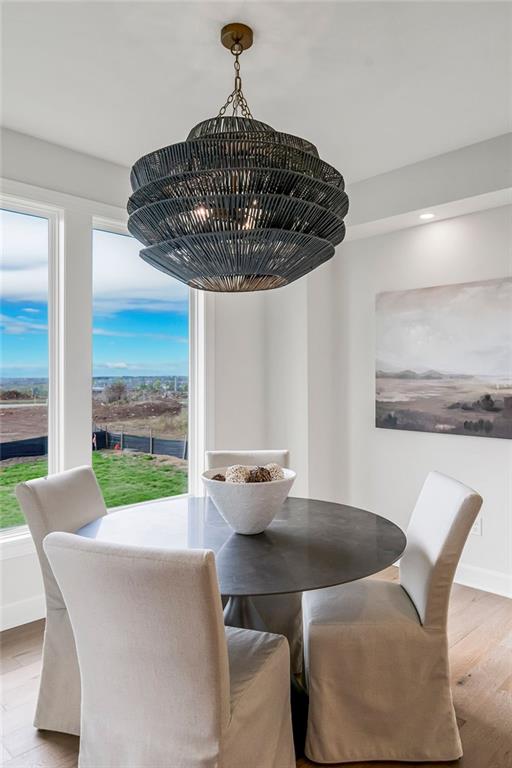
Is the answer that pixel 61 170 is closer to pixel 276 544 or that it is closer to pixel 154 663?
pixel 276 544

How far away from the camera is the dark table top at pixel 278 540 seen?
1.56 m

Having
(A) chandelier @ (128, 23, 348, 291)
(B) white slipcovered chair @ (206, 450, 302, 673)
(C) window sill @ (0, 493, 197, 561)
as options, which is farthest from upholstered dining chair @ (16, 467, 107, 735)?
(A) chandelier @ (128, 23, 348, 291)

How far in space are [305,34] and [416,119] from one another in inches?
37.4

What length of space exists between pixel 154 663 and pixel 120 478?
2252 mm

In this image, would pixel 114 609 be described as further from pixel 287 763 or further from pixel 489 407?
pixel 489 407

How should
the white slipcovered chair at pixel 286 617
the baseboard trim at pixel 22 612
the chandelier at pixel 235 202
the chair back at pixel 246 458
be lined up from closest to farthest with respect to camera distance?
the chandelier at pixel 235 202 < the white slipcovered chair at pixel 286 617 < the baseboard trim at pixel 22 612 < the chair back at pixel 246 458

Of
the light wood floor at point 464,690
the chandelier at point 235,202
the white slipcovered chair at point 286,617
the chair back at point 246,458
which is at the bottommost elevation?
the light wood floor at point 464,690

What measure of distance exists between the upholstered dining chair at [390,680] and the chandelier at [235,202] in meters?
1.05

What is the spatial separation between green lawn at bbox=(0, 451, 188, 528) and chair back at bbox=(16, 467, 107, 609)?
2.99 ft

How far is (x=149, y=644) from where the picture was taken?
124cm

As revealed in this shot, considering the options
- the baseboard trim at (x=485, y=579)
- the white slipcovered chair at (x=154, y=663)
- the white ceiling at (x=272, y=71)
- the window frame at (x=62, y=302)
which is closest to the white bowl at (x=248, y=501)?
the white slipcovered chair at (x=154, y=663)

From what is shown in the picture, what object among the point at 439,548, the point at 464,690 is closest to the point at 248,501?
the point at 439,548

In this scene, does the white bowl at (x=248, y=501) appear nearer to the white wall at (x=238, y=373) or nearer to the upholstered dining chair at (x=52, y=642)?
the upholstered dining chair at (x=52, y=642)

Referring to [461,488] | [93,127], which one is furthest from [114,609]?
[93,127]
